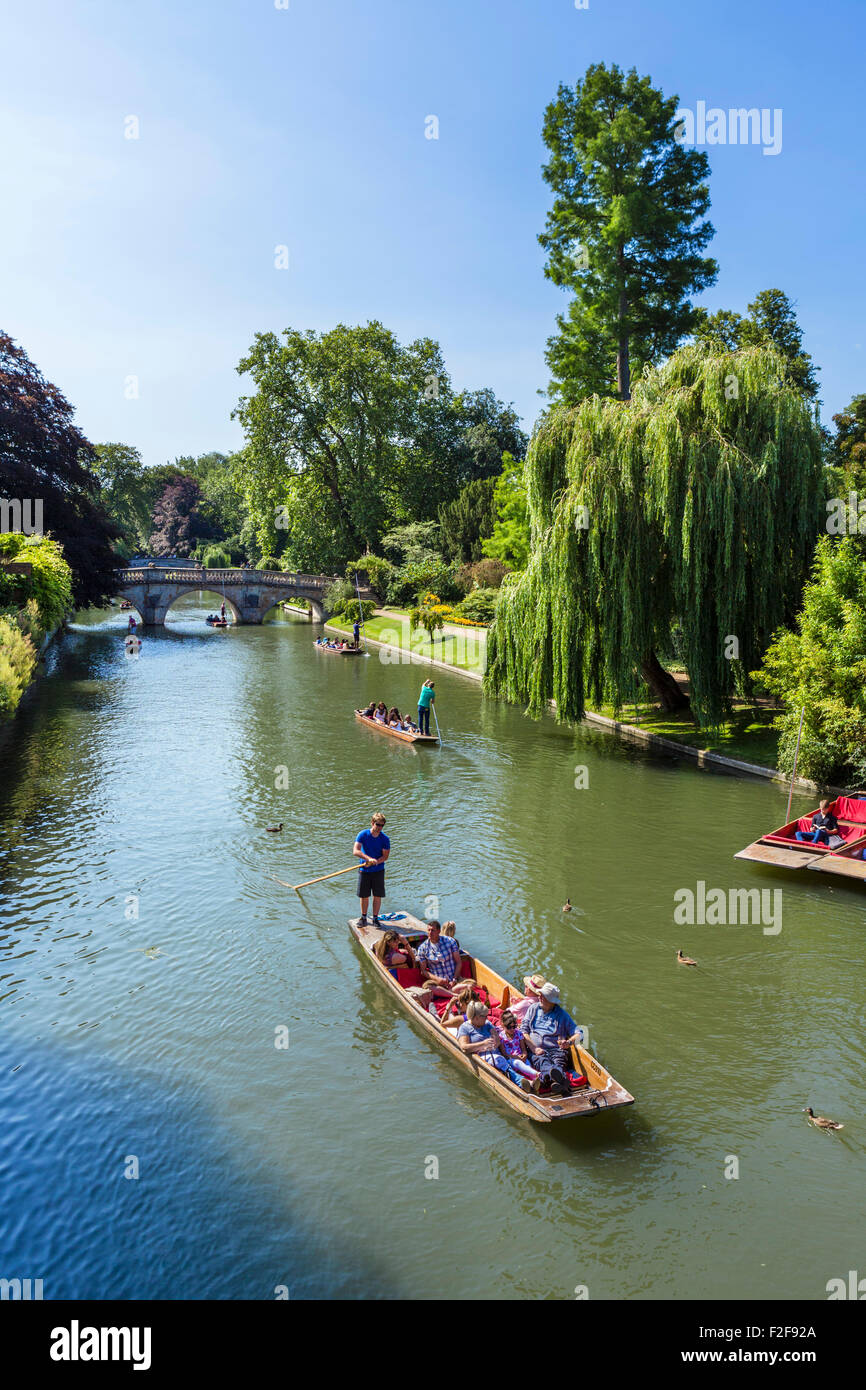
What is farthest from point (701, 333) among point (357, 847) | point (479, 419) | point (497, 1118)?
point (497, 1118)

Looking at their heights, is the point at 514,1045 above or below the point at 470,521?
below

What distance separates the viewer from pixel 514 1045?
10.1m

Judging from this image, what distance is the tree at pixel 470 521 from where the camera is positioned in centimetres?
6228

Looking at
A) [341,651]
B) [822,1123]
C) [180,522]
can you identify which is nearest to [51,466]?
[341,651]

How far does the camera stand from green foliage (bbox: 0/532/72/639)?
3306 centimetres

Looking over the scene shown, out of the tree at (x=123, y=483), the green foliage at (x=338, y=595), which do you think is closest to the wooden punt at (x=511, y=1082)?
the green foliage at (x=338, y=595)

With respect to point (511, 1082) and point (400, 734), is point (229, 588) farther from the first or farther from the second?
point (511, 1082)

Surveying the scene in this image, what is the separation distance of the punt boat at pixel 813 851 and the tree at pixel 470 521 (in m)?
46.0

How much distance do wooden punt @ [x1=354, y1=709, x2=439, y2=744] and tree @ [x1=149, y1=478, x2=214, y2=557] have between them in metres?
95.8

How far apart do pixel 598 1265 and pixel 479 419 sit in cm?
7867

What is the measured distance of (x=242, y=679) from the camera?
134 feet

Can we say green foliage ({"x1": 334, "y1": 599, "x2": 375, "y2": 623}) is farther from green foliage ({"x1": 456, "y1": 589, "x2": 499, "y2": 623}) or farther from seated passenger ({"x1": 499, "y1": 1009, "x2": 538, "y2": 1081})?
seated passenger ({"x1": 499, "y1": 1009, "x2": 538, "y2": 1081})

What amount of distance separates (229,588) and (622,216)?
3918 centimetres
